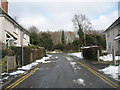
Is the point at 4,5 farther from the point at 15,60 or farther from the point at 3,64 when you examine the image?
the point at 3,64

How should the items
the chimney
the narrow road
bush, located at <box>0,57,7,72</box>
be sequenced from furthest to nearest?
the chimney, bush, located at <box>0,57,7,72</box>, the narrow road

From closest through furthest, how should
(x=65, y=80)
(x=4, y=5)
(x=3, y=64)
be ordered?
(x=65, y=80) → (x=3, y=64) → (x=4, y=5)

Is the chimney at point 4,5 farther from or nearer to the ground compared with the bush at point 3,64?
farther from the ground

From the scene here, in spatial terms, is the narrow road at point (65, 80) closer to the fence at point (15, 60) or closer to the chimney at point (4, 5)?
the fence at point (15, 60)

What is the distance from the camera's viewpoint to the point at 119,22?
2956 centimetres

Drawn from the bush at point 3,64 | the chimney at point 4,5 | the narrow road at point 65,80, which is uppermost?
the chimney at point 4,5

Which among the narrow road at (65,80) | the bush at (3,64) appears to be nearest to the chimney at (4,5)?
the bush at (3,64)

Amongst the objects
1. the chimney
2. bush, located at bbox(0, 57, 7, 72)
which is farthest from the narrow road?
Result: the chimney

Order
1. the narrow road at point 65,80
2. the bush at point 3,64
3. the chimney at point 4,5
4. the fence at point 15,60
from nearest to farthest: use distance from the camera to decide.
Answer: the narrow road at point 65,80 < the bush at point 3,64 < the fence at point 15,60 < the chimney at point 4,5

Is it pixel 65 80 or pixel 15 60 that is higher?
pixel 15 60

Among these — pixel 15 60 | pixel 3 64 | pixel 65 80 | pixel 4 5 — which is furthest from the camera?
pixel 4 5

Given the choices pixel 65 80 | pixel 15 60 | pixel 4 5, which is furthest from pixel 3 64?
pixel 4 5

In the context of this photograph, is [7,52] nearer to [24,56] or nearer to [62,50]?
[24,56]

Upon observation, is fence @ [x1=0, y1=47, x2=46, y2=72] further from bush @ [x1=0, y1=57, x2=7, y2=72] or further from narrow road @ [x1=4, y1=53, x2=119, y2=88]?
narrow road @ [x1=4, y1=53, x2=119, y2=88]
